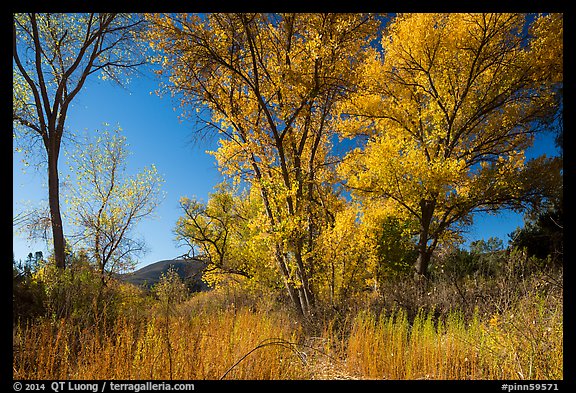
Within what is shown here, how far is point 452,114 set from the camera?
938cm

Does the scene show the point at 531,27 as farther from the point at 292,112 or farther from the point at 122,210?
the point at 122,210

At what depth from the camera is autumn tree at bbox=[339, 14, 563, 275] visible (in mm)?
8352

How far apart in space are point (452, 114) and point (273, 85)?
20.6ft

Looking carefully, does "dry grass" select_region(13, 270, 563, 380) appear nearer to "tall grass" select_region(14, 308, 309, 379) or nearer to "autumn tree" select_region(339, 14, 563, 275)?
"tall grass" select_region(14, 308, 309, 379)

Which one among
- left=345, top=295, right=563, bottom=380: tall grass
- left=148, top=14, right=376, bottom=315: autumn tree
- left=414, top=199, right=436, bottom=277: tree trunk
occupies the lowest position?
left=345, top=295, right=563, bottom=380: tall grass

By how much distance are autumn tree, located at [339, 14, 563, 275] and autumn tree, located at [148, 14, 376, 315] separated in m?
2.43

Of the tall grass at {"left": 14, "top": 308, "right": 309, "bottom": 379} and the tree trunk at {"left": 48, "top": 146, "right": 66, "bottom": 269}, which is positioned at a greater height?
the tree trunk at {"left": 48, "top": 146, "right": 66, "bottom": 269}

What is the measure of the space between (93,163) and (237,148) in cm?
534

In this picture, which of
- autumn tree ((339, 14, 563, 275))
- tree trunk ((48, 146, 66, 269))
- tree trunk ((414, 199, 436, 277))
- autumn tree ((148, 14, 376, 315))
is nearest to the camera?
autumn tree ((148, 14, 376, 315))

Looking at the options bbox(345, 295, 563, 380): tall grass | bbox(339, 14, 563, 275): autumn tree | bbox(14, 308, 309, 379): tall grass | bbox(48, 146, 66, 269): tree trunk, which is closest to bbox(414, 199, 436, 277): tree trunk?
bbox(339, 14, 563, 275): autumn tree

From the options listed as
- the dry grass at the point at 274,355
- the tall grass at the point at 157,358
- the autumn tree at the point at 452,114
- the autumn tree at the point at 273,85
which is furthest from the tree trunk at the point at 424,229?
the tall grass at the point at 157,358

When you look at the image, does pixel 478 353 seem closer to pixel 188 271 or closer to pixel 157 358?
pixel 157 358
